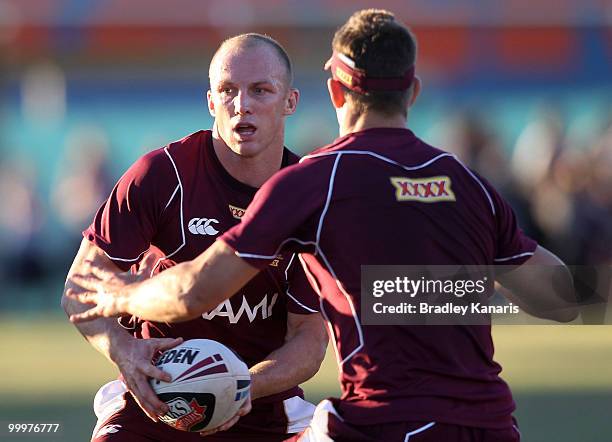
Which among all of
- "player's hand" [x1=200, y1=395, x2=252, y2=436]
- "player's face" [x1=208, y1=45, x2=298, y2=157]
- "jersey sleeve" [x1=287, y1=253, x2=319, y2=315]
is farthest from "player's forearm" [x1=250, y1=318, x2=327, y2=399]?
"player's face" [x1=208, y1=45, x2=298, y2=157]

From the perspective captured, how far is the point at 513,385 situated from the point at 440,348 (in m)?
7.04

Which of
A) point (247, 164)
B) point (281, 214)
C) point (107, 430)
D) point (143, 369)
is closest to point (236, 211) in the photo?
point (247, 164)

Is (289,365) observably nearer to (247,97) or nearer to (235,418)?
(235,418)

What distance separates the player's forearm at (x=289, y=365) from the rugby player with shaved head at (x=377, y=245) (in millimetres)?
1226

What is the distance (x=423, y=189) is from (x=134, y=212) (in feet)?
6.17

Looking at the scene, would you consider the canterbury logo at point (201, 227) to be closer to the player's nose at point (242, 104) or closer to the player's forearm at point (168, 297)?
the player's nose at point (242, 104)

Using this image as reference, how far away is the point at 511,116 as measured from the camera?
2341cm

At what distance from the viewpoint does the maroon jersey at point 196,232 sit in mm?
5691

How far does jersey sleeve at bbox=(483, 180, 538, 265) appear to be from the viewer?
15.0 feet

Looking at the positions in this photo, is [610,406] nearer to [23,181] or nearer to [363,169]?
[363,169]

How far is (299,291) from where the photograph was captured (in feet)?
19.6

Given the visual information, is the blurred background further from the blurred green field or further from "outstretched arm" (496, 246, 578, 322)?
"outstretched arm" (496, 246, 578, 322)

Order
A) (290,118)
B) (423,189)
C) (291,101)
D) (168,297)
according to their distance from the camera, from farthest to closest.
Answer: (290,118)
(291,101)
(168,297)
(423,189)

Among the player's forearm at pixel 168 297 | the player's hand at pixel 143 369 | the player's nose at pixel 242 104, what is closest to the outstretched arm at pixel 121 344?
the player's hand at pixel 143 369
